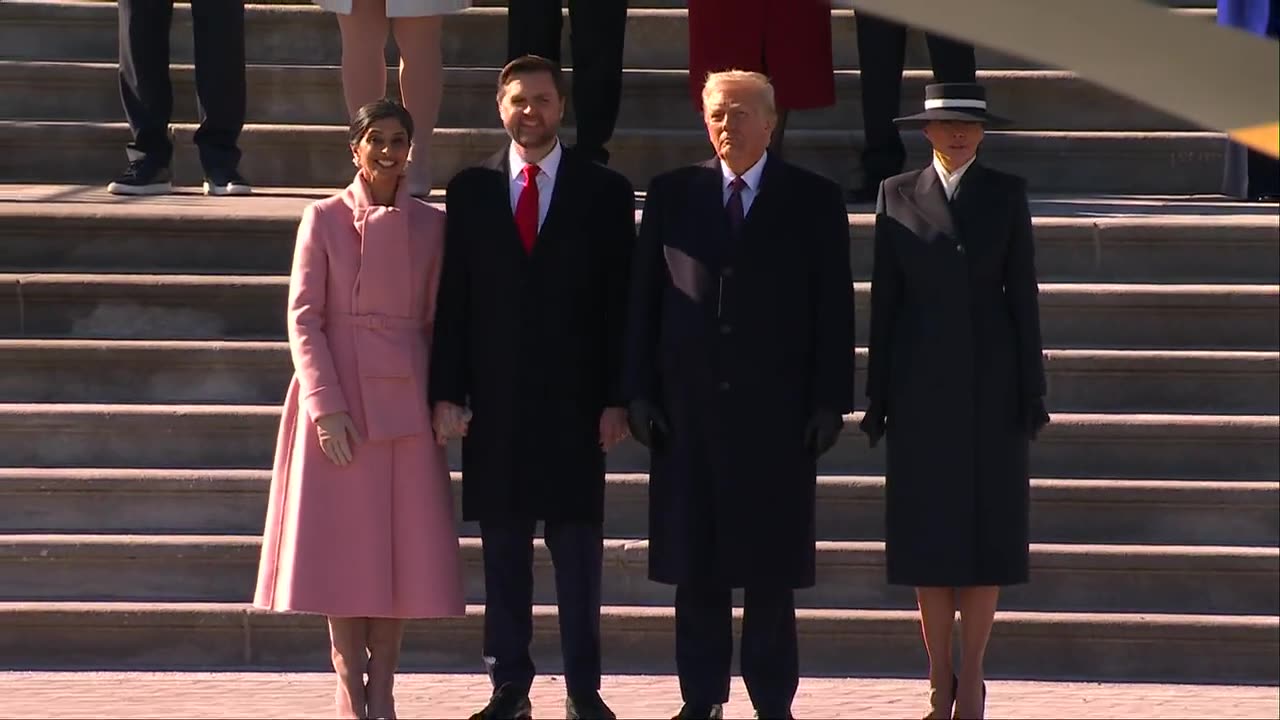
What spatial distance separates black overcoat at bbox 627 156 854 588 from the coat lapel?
0.72 ft

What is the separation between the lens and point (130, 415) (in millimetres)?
7809

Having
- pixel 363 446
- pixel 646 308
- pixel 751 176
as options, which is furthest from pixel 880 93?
pixel 363 446

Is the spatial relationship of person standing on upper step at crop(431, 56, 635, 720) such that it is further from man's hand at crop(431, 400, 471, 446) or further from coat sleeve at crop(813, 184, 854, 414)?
coat sleeve at crop(813, 184, 854, 414)

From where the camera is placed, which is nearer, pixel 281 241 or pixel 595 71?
pixel 281 241

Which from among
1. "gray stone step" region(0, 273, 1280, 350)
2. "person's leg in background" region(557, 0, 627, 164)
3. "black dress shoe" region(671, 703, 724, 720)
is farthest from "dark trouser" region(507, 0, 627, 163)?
"black dress shoe" region(671, 703, 724, 720)

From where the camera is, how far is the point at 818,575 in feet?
24.0

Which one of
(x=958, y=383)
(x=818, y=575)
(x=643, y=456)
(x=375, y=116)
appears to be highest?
(x=375, y=116)

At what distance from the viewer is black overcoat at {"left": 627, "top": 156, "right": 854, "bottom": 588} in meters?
6.04

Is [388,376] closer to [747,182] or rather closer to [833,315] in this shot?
[747,182]

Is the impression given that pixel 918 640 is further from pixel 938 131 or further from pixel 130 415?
pixel 130 415

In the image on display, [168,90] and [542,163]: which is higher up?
[168,90]

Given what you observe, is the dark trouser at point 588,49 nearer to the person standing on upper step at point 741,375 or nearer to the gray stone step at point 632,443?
the gray stone step at point 632,443

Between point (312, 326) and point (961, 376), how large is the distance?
1.77 metres

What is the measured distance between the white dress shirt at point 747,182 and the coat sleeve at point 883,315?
14.7 inches
